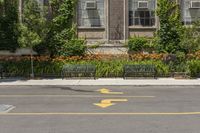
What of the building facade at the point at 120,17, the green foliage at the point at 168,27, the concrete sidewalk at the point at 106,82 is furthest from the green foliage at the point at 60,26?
the green foliage at the point at 168,27

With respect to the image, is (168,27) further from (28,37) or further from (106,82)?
(28,37)

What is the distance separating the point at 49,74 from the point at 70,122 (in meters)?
17.0

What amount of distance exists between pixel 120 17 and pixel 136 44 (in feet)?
9.12

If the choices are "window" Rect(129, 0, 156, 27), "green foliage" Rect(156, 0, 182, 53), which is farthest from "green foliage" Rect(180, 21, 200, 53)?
"window" Rect(129, 0, 156, 27)

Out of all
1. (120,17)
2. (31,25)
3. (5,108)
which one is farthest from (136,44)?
(5,108)

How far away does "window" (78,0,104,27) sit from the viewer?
37219 mm

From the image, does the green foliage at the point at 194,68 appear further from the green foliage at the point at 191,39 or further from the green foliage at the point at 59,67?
A: the green foliage at the point at 191,39

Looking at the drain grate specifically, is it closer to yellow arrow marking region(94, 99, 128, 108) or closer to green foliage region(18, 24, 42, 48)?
yellow arrow marking region(94, 99, 128, 108)

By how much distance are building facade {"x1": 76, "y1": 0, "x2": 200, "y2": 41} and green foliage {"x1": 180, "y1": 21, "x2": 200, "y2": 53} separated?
4.14m

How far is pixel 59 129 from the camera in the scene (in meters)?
12.9

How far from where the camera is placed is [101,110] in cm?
1661

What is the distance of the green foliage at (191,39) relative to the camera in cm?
3247

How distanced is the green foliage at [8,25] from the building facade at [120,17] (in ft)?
17.1

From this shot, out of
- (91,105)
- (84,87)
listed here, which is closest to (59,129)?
(91,105)
